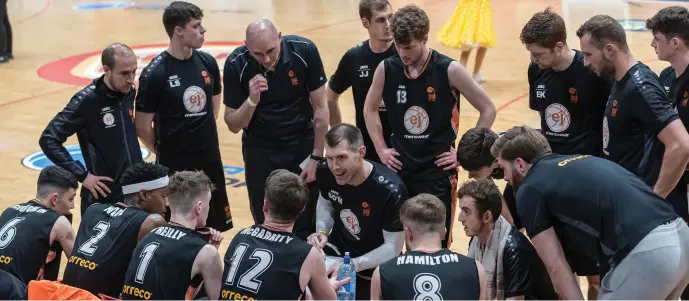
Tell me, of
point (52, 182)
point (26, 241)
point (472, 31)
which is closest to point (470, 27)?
point (472, 31)

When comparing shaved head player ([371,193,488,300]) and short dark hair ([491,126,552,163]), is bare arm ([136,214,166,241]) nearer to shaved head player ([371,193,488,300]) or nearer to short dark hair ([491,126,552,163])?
shaved head player ([371,193,488,300])

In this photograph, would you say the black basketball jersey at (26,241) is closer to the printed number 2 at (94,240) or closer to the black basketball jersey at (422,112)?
the printed number 2 at (94,240)

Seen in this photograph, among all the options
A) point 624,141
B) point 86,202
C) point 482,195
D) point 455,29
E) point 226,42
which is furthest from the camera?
point 226,42

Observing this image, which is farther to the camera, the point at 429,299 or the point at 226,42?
the point at 226,42

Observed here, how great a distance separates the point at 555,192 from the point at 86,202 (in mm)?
4036

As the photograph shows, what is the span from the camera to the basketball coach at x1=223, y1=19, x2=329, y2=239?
737 centimetres

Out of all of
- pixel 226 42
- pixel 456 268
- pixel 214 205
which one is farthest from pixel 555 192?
pixel 226 42

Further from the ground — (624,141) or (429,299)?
(624,141)

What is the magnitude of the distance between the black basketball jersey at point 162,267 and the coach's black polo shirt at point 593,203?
187cm

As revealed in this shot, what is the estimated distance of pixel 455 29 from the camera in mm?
14023

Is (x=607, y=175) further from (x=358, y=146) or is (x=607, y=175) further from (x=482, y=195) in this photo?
(x=358, y=146)

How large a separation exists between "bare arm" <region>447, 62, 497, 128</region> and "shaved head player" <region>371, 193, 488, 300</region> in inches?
77.1

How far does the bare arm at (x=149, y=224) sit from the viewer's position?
5.88 m

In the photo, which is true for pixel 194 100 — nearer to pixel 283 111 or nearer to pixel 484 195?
pixel 283 111
